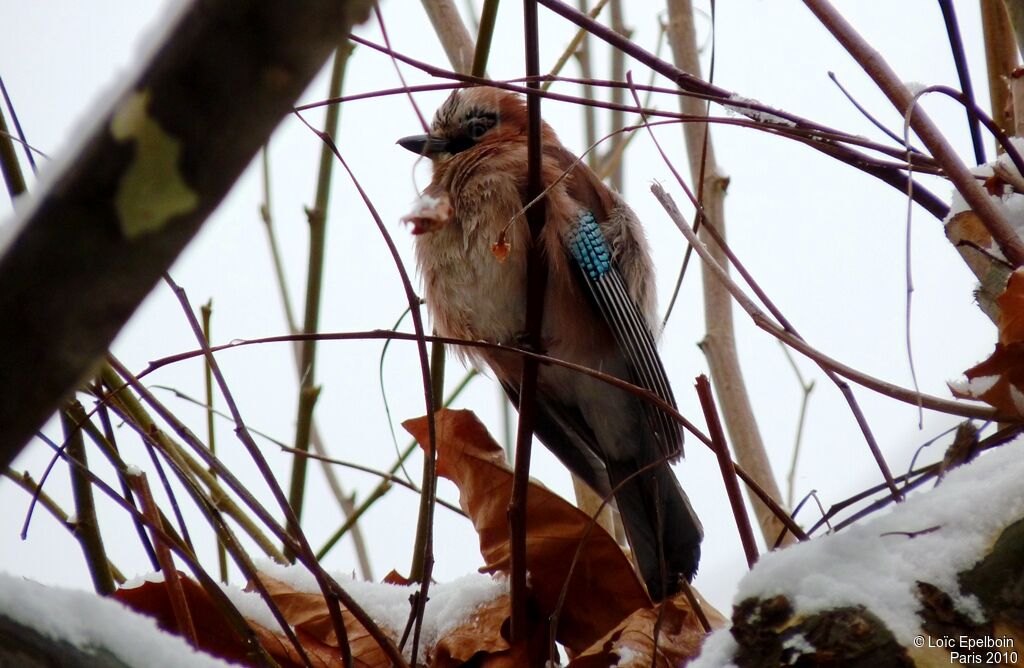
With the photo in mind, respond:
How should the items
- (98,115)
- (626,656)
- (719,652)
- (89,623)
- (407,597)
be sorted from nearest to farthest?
(98,115), (89,623), (719,652), (626,656), (407,597)

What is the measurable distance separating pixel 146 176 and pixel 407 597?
156 cm

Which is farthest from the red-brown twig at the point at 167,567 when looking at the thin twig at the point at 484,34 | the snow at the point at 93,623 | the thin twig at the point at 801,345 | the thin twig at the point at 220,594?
the thin twig at the point at 484,34

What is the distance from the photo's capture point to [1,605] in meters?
0.91

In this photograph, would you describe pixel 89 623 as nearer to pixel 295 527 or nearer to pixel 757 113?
pixel 295 527

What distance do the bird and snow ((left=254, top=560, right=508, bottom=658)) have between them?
0.72 m

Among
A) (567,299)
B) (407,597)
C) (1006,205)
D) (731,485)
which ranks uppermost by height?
(567,299)

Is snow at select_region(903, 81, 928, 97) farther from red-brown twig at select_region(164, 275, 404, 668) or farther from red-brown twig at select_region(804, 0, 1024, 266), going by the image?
red-brown twig at select_region(164, 275, 404, 668)

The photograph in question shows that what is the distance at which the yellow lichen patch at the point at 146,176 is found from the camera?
603 mm

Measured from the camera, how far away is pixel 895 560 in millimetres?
1230

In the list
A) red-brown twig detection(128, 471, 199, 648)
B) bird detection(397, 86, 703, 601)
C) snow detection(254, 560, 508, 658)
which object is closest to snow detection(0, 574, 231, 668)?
red-brown twig detection(128, 471, 199, 648)

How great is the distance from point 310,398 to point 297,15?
1858mm

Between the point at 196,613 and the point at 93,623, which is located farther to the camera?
the point at 196,613

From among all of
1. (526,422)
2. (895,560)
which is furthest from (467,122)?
(895,560)

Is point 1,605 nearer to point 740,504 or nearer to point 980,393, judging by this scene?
point 740,504
